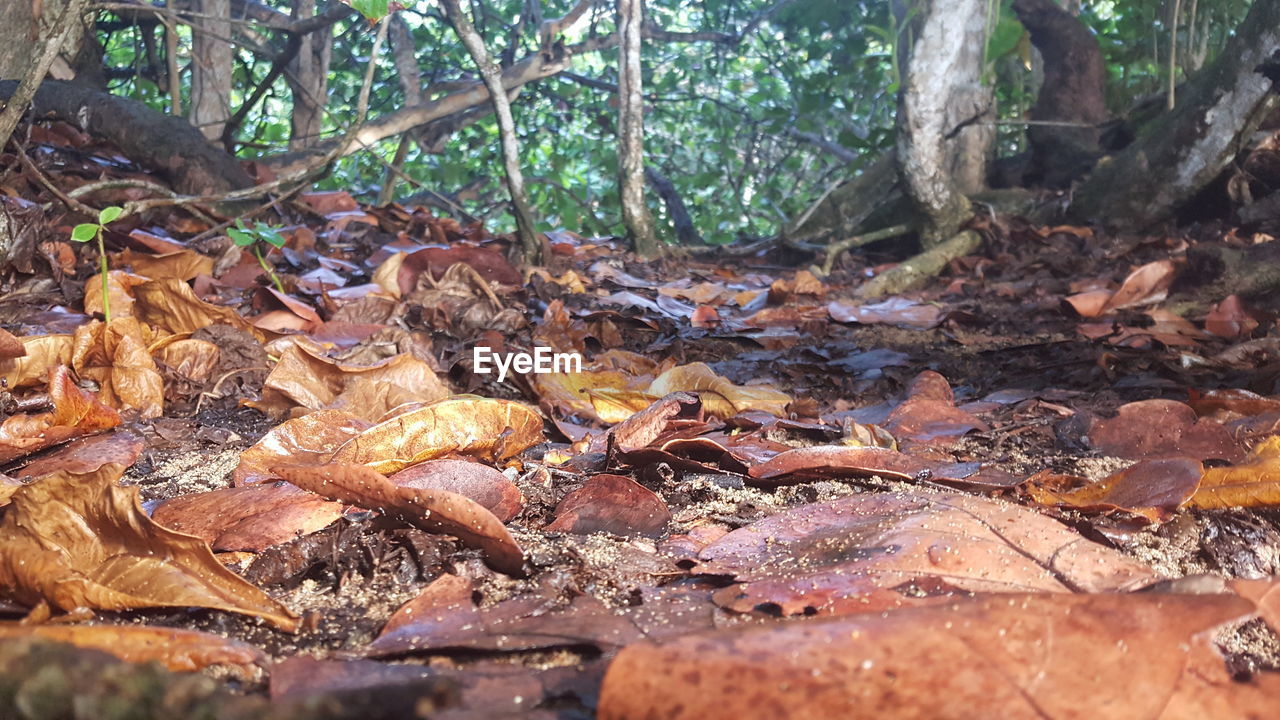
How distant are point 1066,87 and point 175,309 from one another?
5446 millimetres

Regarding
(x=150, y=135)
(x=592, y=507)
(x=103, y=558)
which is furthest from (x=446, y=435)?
(x=150, y=135)

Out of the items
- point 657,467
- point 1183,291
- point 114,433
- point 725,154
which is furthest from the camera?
point 725,154

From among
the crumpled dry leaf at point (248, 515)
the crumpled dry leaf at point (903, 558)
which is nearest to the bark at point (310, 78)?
the crumpled dry leaf at point (248, 515)

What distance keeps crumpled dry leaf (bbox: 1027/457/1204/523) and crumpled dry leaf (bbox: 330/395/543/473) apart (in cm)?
82

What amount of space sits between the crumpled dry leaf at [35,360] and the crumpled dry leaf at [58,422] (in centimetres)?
21

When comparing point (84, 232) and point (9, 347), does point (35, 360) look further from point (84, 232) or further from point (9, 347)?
point (84, 232)

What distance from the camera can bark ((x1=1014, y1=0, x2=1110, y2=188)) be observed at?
5887mm

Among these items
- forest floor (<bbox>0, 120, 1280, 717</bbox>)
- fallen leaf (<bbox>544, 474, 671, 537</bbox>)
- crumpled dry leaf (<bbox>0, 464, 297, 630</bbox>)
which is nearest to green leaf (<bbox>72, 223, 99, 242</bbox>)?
forest floor (<bbox>0, 120, 1280, 717</bbox>)

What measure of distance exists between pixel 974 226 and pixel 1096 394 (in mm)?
3519

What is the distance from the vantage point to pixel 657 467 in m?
1.53

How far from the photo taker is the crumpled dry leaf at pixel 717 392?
209 cm

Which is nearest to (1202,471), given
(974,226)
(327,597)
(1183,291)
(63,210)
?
(327,597)

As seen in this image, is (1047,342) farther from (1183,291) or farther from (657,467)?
(657,467)

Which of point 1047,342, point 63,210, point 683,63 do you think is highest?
point 683,63
